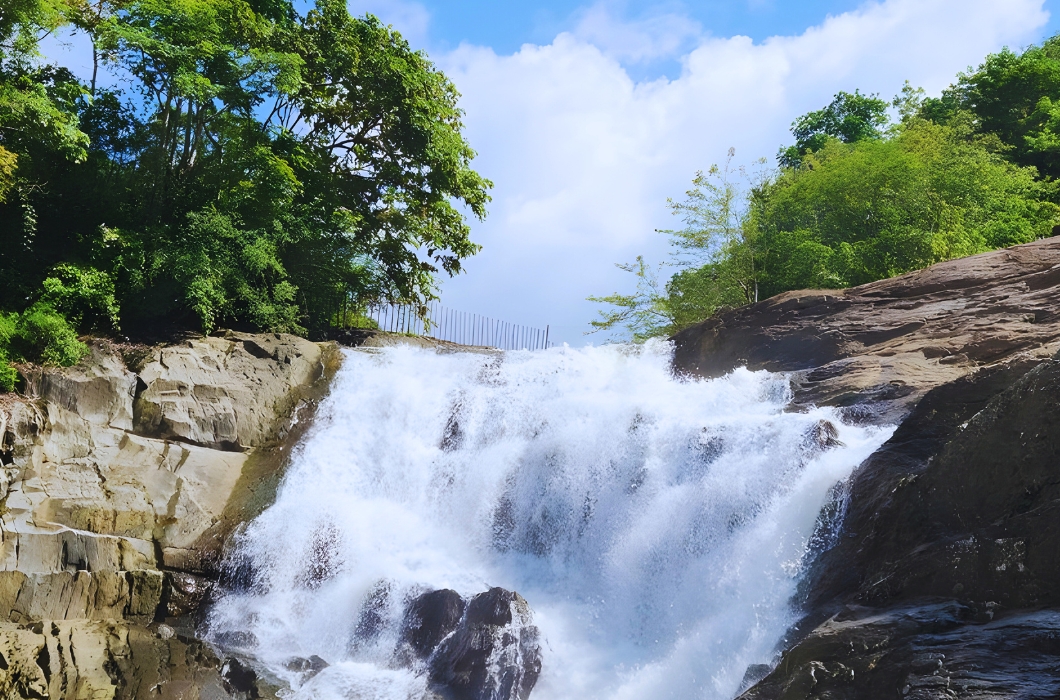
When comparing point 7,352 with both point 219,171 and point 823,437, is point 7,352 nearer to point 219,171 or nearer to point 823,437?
point 219,171

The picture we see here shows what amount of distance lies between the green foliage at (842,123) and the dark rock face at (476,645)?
99.9ft

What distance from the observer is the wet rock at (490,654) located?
9266 mm

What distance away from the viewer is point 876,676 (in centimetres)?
609

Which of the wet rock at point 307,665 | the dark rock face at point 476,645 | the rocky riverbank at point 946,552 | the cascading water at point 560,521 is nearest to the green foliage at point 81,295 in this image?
the cascading water at point 560,521

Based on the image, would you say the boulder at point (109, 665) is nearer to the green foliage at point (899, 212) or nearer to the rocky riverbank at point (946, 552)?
the rocky riverbank at point (946, 552)

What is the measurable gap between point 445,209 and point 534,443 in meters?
11.1

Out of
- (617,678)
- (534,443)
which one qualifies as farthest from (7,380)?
(617,678)

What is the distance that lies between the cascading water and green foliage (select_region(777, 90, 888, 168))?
24106 millimetres

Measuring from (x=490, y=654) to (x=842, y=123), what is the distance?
33.6 m

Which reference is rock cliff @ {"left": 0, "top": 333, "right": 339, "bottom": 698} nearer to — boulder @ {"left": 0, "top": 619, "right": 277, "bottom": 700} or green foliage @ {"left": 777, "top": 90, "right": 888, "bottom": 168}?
boulder @ {"left": 0, "top": 619, "right": 277, "bottom": 700}

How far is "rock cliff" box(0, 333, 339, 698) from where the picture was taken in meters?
10.6

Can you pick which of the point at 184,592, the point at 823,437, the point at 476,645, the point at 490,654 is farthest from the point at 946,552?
the point at 184,592

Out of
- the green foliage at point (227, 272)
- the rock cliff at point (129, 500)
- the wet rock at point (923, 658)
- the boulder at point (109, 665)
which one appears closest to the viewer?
the wet rock at point (923, 658)

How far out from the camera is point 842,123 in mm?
36562
